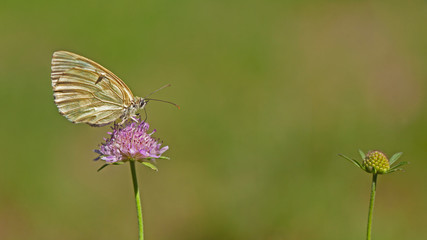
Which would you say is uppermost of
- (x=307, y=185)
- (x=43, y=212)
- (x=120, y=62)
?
(x=120, y=62)

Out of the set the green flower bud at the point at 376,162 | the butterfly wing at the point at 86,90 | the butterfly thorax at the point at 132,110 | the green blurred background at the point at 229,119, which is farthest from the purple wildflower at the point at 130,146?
the green blurred background at the point at 229,119

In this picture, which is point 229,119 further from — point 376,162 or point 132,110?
point 376,162

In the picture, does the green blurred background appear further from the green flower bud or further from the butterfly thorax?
the green flower bud

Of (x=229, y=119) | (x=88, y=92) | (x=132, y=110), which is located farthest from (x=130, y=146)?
(x=229, y=119)

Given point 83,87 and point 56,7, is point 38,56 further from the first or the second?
point 83,87

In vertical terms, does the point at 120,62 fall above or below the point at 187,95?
above

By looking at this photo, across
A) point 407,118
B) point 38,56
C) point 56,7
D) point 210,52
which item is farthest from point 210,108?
point 56,7

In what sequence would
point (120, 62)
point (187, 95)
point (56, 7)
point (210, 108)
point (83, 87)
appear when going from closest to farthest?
Result: point (83, 87) → point (210, 108) → point (187, 95) → point (120, 62) → point (56, 7)
